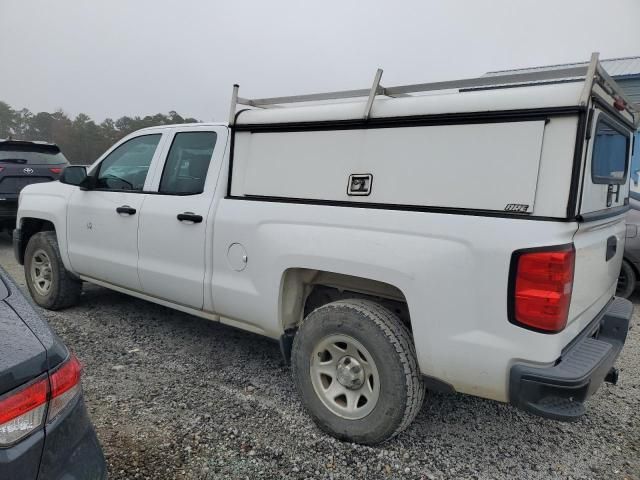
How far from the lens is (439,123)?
7.66 ft

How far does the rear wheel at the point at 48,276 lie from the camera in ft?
15.2

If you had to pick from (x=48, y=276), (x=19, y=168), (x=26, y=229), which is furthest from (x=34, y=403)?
(x=19, y=168)

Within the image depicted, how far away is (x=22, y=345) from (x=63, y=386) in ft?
0.61

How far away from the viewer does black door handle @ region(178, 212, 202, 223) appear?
10.7 ft

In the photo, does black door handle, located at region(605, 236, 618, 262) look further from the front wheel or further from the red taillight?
the red taillight

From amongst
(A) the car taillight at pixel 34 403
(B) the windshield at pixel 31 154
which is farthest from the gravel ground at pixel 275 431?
(B) the windshield at pixel 31 154

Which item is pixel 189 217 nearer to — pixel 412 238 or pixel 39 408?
pixel 412 238

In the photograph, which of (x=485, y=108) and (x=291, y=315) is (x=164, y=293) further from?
(x=485, y=108)

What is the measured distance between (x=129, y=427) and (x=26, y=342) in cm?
153

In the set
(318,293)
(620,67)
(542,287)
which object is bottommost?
(318,293)

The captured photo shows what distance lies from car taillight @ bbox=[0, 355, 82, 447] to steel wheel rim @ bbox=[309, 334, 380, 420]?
1.43 m

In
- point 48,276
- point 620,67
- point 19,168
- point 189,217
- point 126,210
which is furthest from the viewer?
point 620,67

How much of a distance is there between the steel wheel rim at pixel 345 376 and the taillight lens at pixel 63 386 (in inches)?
54.6

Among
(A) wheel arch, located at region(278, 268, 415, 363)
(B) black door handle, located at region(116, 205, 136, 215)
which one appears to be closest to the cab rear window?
(A) wheel arch, located at region(278, 268, 415, 363)
